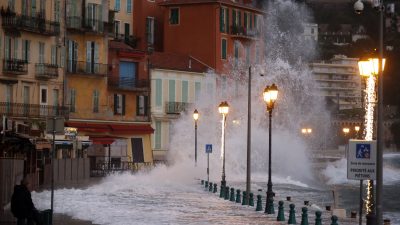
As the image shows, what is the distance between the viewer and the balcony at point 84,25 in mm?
85188

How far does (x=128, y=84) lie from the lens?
303 ft

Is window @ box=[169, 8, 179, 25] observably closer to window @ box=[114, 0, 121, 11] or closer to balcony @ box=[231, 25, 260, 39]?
window @ box=[114, 0, 121, 11]

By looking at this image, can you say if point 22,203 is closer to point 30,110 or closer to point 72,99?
point 30,110

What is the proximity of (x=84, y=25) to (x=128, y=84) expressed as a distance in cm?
809

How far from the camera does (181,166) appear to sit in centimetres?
8319

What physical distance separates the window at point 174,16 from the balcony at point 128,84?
10106 mm

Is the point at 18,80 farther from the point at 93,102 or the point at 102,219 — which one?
the point at 102,219

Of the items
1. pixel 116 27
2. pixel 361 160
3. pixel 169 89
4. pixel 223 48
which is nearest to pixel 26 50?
pixel 169 89

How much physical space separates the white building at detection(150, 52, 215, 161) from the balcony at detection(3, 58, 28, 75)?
Result: 1866 centimetres

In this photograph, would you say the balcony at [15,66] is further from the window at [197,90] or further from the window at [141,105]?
the window at [197,90]

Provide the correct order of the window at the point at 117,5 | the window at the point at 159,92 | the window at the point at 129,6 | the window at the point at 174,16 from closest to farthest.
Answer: the window at the point at 159,92, the window at the point at 117,5, the window at the point at 129,6, the window at the point at 174,16

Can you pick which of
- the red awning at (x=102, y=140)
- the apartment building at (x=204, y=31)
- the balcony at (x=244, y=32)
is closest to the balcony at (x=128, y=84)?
the red awning at (x=102, y=140)

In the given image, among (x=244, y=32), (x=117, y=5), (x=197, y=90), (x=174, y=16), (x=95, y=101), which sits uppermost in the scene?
(x=117, y=5)

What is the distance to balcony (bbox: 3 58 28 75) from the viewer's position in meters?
76.2
